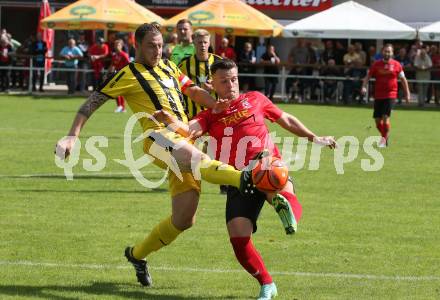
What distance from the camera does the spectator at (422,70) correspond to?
34281 millimetres

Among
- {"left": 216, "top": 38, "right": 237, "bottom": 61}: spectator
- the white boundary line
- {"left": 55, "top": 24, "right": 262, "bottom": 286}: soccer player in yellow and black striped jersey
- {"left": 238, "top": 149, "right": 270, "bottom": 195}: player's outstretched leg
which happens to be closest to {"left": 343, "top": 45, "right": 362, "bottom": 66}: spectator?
{"left": 216, "top": 38, "right": 237, "bottom": 61}: spectator

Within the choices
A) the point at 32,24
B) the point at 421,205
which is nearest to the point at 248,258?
the point at 421,205

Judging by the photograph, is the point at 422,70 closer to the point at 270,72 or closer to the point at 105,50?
the point at 270,72

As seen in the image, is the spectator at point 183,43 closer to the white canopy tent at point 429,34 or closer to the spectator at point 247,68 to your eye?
the white canopy tent at point 429,34

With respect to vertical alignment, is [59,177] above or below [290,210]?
below

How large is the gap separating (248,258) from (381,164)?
412 inches

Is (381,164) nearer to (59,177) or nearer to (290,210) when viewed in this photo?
(59,177)

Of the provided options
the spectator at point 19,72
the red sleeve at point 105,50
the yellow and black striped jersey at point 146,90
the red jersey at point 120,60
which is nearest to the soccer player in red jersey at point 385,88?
the red jersey at point 120,60

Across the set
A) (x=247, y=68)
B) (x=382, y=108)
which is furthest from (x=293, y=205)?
(x=247, y=68)

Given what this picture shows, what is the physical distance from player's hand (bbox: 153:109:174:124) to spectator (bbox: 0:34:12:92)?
2802cm

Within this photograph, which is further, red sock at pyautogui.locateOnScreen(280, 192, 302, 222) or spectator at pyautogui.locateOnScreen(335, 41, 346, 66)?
spectator at pyautogui.locateOnScreen(335, 41, 346, 66)

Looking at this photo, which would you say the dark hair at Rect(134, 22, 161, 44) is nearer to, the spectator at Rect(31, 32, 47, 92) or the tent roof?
the tent roof

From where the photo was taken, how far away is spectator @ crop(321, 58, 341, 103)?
3484cm

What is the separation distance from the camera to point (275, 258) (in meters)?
9.63
